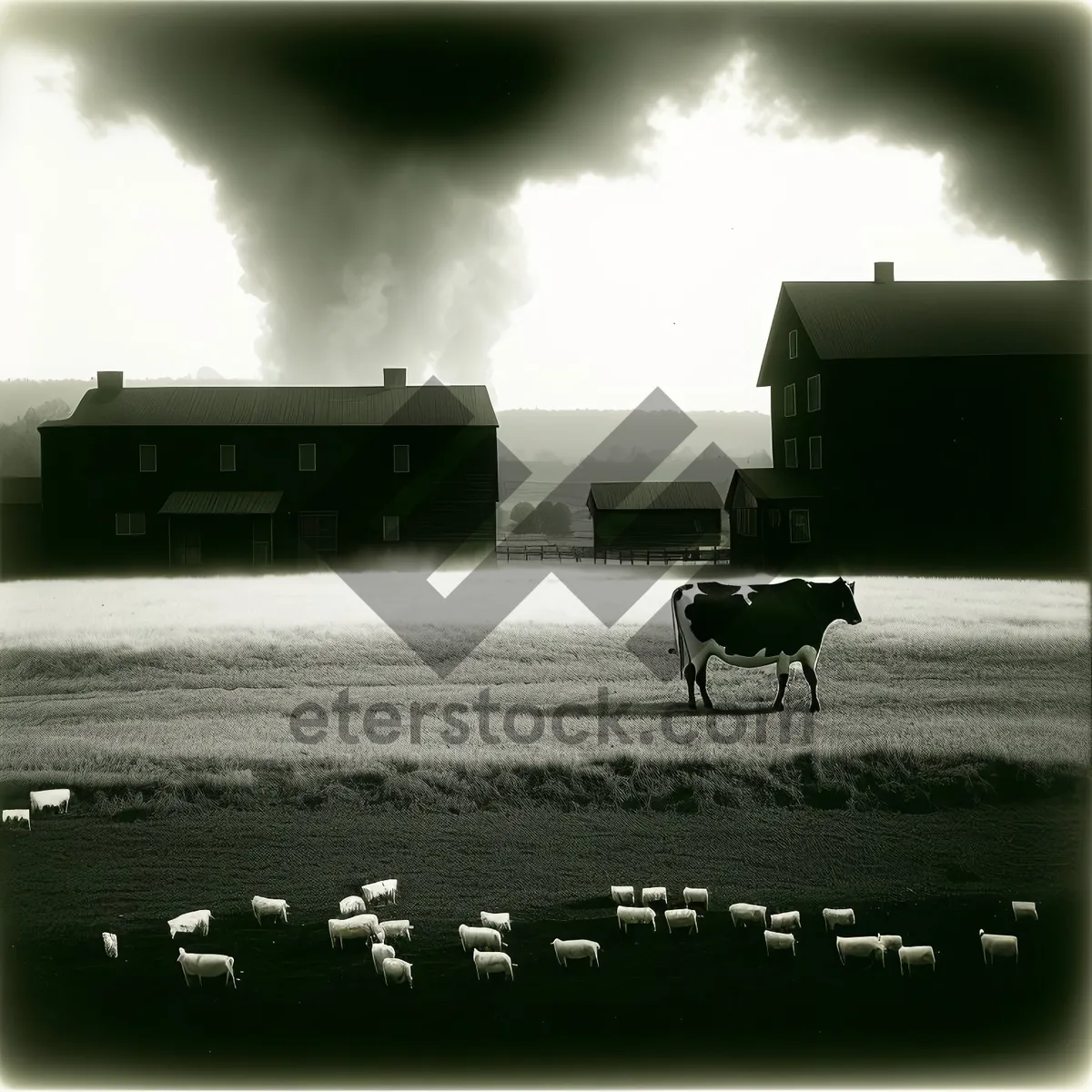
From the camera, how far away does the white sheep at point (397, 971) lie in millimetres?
4461

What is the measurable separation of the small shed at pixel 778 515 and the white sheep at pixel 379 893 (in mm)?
3545

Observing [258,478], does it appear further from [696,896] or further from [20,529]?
[696,896]

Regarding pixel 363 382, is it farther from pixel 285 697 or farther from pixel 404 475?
pixel 285 697

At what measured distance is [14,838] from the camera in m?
5.70

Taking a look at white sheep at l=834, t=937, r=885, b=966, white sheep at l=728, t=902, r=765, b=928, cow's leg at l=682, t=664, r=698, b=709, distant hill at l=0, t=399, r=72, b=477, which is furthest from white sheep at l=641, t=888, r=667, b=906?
distant hill at l=0, t=399, r=72, b=477

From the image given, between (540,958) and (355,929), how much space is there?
1.06 meters

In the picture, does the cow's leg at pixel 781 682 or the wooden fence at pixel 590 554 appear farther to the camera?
the wooden fence at pixel 590 554

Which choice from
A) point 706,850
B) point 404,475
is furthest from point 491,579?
point 706,850

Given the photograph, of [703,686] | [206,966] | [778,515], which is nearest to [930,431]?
[778,515]

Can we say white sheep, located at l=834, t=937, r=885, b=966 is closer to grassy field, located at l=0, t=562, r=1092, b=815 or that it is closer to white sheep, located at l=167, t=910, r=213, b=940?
grassy field, located at l=0, t=562, r=1092, b=815

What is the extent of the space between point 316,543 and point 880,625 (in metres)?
4.45

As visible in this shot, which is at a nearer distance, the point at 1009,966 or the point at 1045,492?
the point at 1009,966

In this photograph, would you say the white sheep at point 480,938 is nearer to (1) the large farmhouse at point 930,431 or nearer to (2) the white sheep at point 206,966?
(2) the white sheep at point 206,966

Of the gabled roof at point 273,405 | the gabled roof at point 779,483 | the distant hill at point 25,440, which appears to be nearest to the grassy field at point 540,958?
the gabled roof at point 779,483
